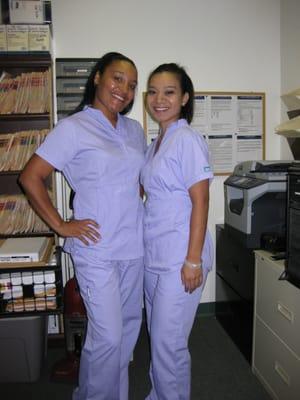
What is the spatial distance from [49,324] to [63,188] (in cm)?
93

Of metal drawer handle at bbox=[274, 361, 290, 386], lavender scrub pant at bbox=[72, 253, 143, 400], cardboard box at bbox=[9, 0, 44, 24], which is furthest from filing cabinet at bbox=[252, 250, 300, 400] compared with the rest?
cardboard box at bbox=[9, 0, 44, 24]

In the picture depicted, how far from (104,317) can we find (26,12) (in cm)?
171

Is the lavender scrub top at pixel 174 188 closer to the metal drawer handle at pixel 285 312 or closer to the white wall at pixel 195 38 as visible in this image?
the metal drawer handle at pixel 285 312

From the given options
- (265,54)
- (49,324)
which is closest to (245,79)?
(265,54)

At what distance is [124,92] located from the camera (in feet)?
4.52

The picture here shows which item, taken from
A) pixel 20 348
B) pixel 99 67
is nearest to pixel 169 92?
pixel 99 67

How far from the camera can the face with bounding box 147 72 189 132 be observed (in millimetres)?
1337

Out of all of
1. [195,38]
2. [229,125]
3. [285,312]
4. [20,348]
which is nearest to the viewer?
[285,312]

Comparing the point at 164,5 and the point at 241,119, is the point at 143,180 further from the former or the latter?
the point at 164,5

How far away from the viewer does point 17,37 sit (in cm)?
179

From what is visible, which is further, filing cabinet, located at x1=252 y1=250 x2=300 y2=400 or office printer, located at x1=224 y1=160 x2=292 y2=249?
office printer, located at x1=224 y1=160 x2=292 y2=249

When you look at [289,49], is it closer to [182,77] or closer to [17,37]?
[182,77]

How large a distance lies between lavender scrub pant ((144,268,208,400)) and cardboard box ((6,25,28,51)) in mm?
1468

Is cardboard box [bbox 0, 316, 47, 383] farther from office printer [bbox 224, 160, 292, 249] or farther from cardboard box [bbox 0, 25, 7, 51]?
cardboard box [bbox 0, 25, 7, 51]
